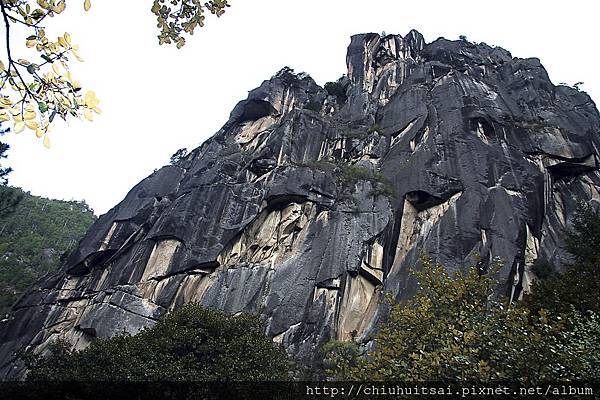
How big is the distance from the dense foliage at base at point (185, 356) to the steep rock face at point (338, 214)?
13.2ft

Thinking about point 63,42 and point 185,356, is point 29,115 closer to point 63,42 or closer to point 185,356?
point 63,42

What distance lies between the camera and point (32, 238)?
53.1 meters

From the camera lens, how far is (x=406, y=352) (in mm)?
9945

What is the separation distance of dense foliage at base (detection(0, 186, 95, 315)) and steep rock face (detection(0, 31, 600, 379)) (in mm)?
7797

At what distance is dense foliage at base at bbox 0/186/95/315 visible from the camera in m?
40.5

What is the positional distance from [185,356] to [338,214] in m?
13.5

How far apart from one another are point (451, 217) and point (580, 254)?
7.09 m

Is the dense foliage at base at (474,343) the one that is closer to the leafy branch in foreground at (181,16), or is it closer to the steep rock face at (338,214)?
the leafy branch in foreground at (181,16)

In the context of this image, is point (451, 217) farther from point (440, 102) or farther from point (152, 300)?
point (152, 300)


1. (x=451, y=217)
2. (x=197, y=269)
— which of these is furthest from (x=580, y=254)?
(x=197, y=269)

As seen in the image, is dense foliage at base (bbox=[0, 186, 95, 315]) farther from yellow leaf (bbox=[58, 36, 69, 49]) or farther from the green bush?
yellow leaf (bbox=[58, 36, 69, 49])

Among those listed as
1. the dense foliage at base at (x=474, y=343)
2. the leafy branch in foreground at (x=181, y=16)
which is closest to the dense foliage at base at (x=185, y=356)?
the dense foliage at base at (x=474, y=343)

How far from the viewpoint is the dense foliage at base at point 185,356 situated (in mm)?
15836

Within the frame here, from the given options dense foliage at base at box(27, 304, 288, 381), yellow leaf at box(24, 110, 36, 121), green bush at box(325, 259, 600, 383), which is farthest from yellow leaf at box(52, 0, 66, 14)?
dense foliage at base at box(27, 304, 288, 381)
